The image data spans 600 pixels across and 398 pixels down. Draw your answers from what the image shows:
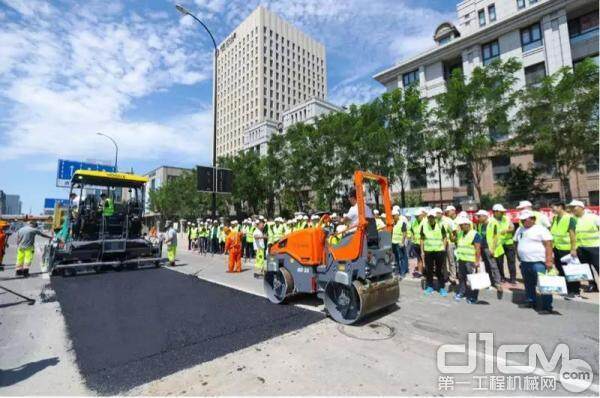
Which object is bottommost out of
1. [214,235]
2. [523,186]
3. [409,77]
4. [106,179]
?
[214,235]

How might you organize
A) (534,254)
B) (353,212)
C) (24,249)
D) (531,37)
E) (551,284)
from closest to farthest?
(551,284) < (353,212) < (534,254) < (24,249) < (531,37)

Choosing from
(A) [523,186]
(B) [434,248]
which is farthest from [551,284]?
(A) [523,186]

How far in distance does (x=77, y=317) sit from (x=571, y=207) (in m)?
10.0

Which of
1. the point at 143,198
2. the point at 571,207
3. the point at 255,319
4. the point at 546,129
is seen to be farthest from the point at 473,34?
the point at 255,319

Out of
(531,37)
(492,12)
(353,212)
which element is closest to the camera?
(353,212)

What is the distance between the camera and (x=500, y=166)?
1032 inches

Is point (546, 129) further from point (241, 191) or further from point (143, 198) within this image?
point (241, 191)

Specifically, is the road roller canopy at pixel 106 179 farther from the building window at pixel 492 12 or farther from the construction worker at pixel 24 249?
the building window at pixel 492 12

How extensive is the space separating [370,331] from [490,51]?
32460 millimetres

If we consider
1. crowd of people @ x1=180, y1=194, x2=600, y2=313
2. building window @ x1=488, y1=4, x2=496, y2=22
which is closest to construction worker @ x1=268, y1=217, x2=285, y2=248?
crowd of people @ x1=180, y1=194, x2=600, y2=313

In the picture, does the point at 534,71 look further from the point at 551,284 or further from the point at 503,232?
the point at 551,284

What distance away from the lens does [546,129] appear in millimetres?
15117

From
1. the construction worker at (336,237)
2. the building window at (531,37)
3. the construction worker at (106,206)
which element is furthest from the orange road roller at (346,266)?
the building window at (531,37)

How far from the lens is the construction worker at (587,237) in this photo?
631 cm
